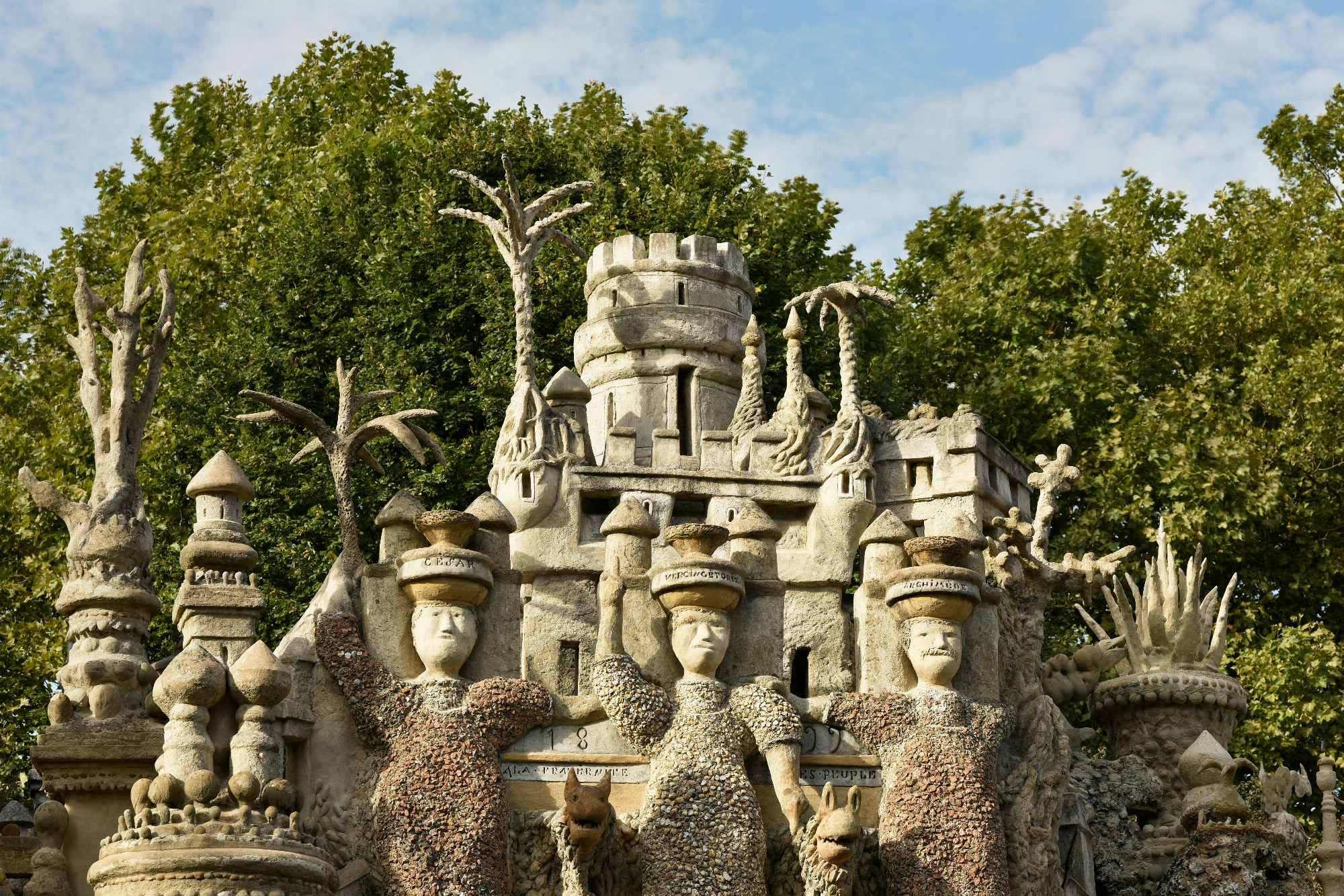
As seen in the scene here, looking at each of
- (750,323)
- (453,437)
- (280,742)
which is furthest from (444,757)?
(453,437)

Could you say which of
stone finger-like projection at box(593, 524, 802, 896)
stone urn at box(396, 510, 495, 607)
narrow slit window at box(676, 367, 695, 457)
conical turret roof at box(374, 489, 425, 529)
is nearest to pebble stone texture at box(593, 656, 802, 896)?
stone finger-like projection at box(593, 524, 802, 896)

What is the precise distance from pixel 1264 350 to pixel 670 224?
28.0ft

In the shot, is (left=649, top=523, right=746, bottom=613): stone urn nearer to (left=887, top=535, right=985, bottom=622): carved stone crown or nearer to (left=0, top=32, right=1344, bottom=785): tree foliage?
(left=887, top=535, right=985, bottom=622): carved stone crown

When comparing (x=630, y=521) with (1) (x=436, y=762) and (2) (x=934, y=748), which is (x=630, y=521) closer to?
(1) (x=436, y=762)

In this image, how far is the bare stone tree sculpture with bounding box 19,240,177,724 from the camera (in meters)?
19.2

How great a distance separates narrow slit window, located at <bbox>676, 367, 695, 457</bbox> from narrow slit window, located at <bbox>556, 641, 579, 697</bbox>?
4.41m

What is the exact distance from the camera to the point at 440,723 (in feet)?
61.0

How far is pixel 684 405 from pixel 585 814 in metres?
6.74

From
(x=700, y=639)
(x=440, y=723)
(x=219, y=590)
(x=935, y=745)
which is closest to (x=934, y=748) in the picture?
(x=935, y=745)

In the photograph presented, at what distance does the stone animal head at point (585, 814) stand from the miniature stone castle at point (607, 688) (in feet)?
0.09

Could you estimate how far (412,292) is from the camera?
2931cm

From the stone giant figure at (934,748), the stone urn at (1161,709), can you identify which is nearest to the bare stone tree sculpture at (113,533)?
the stone giant figure at (934,748)

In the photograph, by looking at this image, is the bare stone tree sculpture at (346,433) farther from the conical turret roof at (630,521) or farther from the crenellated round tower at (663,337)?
the crenellated round tower at (663,337)

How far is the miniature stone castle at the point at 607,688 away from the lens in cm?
1817
